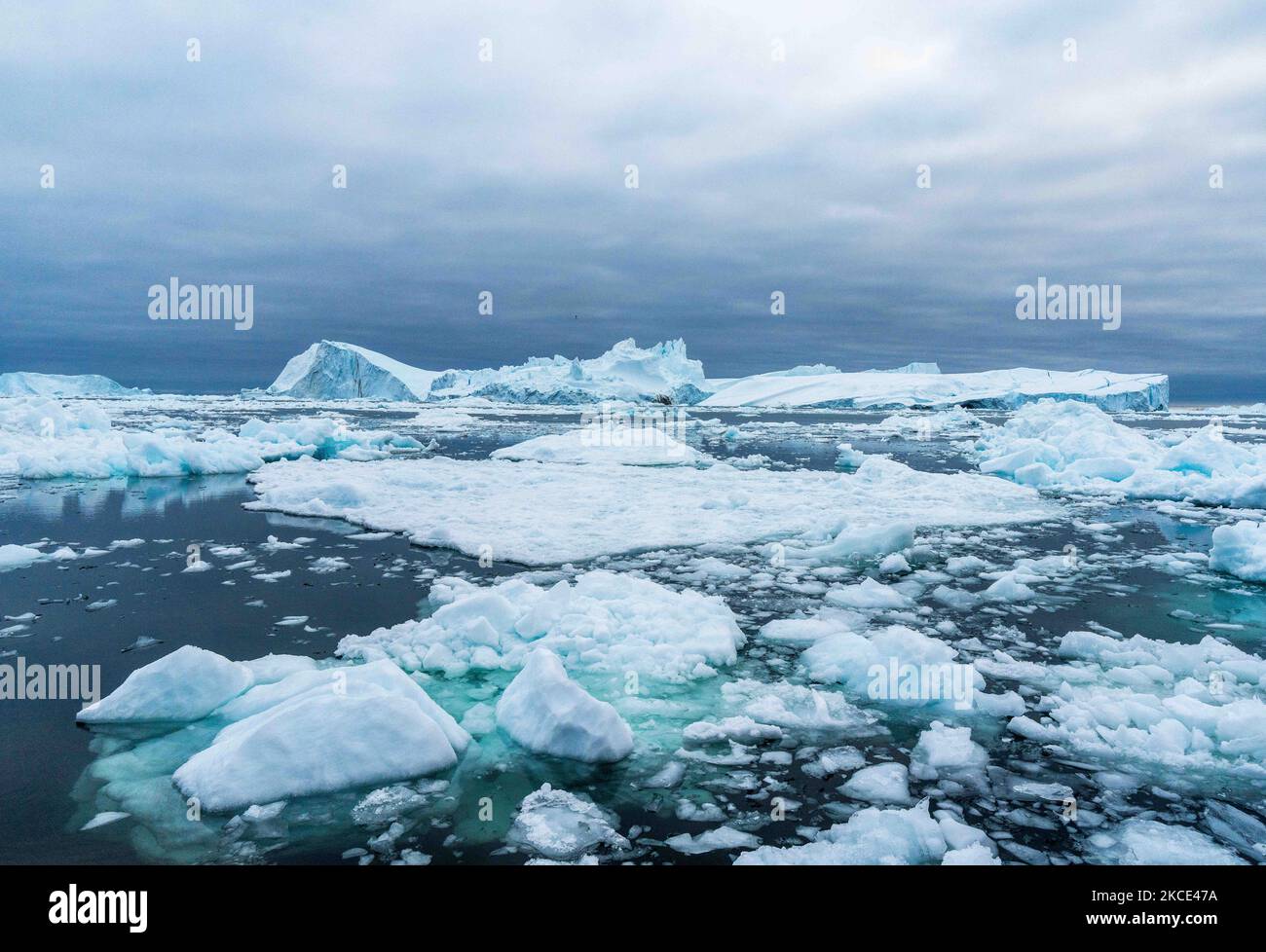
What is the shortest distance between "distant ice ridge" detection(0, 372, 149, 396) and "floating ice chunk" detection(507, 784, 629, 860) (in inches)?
4407

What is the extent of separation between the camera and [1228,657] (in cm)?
538

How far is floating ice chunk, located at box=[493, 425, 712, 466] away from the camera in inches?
816

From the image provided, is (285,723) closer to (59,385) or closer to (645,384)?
(645,384)

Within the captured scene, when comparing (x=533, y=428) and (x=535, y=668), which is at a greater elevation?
(x=533, y=428)

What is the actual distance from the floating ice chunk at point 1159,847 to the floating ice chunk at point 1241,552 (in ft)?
21.3

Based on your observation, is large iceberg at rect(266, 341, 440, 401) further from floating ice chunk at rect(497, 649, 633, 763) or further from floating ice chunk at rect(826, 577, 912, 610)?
floating ice chunk at rect(497, 649, 633, 763)

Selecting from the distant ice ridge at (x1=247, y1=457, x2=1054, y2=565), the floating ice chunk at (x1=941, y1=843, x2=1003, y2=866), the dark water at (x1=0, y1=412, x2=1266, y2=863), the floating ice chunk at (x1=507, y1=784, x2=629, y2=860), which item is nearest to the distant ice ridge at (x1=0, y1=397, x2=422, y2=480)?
the distant ice ridge at (x1=247, y1=457, x2=1054, y2=565)

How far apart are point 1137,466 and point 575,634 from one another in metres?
16.7

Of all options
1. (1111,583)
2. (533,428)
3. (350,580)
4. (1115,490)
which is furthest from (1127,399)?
(350,580)

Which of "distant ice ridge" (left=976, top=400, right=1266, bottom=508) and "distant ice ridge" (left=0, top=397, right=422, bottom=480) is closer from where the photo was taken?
"distant ice ridge" (left=976, top=400, right=1266, bottom=508)
